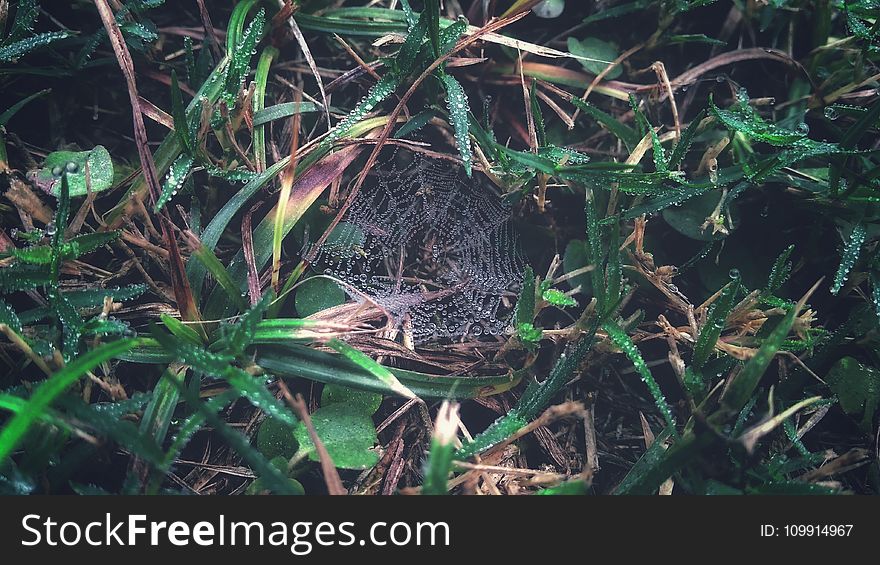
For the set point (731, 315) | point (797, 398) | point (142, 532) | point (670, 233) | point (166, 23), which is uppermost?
point (166, 23)

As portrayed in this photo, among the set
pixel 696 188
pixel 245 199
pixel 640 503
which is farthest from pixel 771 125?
pixel 245 199

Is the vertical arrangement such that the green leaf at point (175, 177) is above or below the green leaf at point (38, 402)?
above

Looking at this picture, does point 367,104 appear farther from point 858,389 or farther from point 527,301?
point 858,389

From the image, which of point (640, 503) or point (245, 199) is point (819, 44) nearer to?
point (640, 503)

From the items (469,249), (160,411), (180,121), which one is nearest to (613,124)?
(469,249)

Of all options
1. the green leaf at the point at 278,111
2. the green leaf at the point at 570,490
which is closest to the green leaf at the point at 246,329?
the green leaf at the point at 278,111

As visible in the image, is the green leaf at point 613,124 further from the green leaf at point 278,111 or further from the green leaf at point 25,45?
the green leaf at point 25,45

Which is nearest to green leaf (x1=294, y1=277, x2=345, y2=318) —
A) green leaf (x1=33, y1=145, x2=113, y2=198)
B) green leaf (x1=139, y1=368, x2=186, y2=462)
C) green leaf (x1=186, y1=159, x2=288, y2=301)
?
green leaf (x1=186, y1=159, x2=288, y2=301)

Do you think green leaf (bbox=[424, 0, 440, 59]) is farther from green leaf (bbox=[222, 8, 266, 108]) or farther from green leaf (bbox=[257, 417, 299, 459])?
green leaf (bbox=[257, 417, 299, 459])
